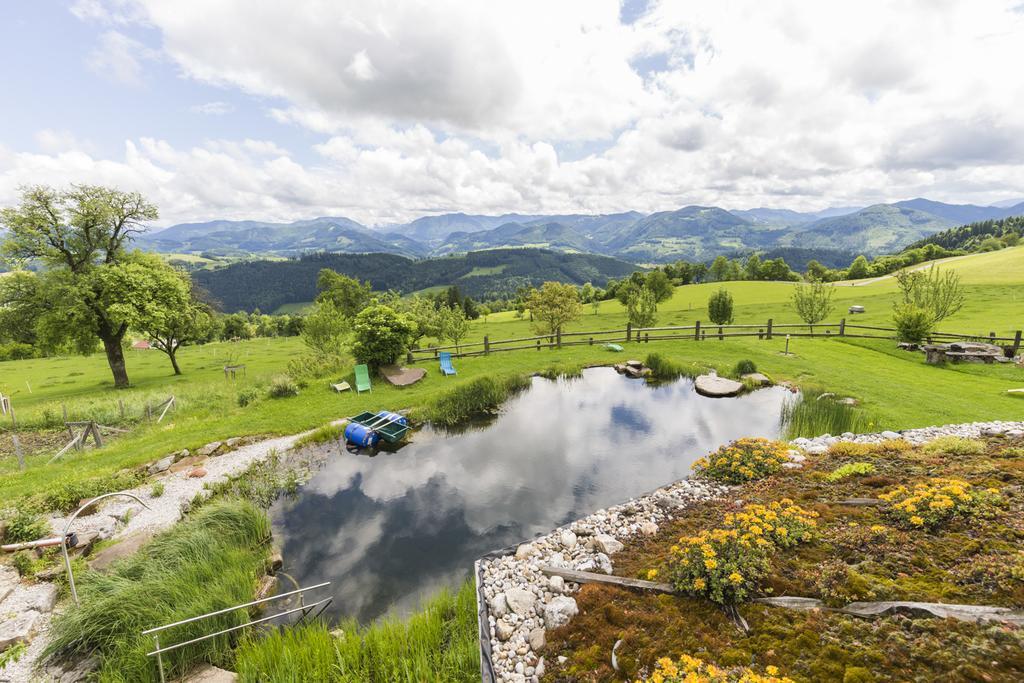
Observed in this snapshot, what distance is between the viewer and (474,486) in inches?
433

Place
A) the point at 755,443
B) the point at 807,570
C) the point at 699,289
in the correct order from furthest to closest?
1. the point at 699,289
2. the point at 755,443
3. the point at 807,570

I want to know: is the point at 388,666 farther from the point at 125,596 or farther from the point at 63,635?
the point at 63,635

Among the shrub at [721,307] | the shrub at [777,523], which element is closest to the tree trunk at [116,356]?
the shrub at [777,523]

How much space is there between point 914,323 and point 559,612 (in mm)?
A: 27867

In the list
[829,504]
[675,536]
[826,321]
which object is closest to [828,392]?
[829,504]

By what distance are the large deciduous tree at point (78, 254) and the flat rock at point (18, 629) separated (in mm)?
19040

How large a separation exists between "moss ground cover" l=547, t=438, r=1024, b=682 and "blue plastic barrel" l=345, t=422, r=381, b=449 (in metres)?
9.35

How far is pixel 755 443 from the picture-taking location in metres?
10.2

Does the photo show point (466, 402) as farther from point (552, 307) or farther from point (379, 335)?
point (552, 307)

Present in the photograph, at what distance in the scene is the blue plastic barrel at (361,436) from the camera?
13172mm

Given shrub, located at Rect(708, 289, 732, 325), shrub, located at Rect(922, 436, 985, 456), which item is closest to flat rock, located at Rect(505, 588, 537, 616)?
shrub, located at Rect(922, 436, 985, 456)

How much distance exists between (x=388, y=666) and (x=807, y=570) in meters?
6.08

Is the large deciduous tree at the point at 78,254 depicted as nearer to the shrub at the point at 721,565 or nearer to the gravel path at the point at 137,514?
the gravel path at the point at 137,514

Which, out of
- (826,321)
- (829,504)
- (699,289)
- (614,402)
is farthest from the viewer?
(699,289)
